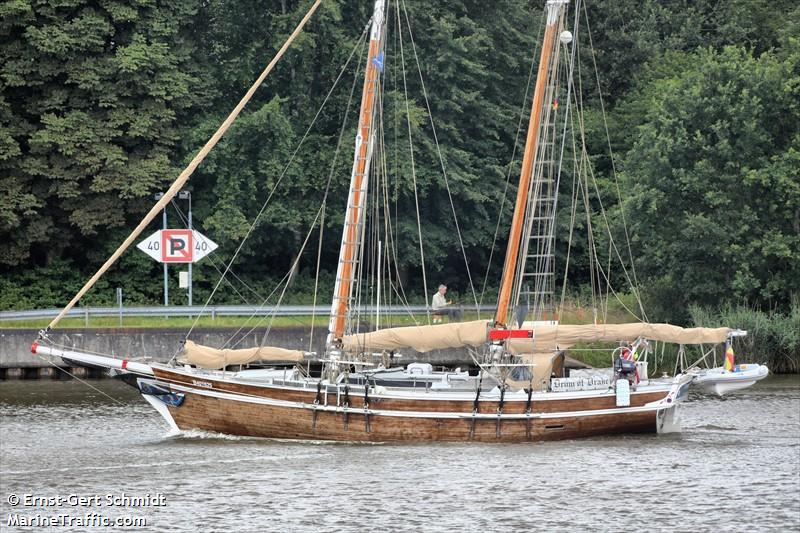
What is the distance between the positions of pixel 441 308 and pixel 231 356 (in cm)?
1711

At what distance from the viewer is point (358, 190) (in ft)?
150

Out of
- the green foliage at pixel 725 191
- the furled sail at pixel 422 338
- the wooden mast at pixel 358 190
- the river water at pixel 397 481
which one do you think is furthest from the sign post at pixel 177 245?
the furled sail at pixel 422 338

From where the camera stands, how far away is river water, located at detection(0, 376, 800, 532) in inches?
1342

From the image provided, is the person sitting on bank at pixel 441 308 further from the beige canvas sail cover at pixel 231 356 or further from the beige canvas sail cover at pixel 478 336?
the beige canvas sail cover at pixel 231 356

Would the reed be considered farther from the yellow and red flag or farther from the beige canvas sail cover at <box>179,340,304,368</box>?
the beige canvas sail cover at <box>179,340,304,368</box>

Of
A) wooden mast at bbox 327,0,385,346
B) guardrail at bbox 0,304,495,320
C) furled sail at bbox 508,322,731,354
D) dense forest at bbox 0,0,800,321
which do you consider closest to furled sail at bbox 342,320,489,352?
wooden mast at bbox 327,0,385,346

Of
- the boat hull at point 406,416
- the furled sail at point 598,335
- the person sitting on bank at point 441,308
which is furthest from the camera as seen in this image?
the person sitting on bank at point 441,308

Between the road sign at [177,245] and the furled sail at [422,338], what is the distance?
829 inches

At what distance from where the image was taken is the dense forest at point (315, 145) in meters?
64.0

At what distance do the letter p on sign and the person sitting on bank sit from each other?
33.2 feet

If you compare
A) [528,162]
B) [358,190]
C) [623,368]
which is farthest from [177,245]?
[623,368]

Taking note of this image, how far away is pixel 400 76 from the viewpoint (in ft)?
252

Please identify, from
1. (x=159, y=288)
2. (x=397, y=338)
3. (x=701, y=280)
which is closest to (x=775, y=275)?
(x=701, y=280)

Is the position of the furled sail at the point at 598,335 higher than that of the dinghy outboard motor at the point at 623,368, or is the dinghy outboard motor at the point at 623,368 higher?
the furled sail at the point at 598,335
